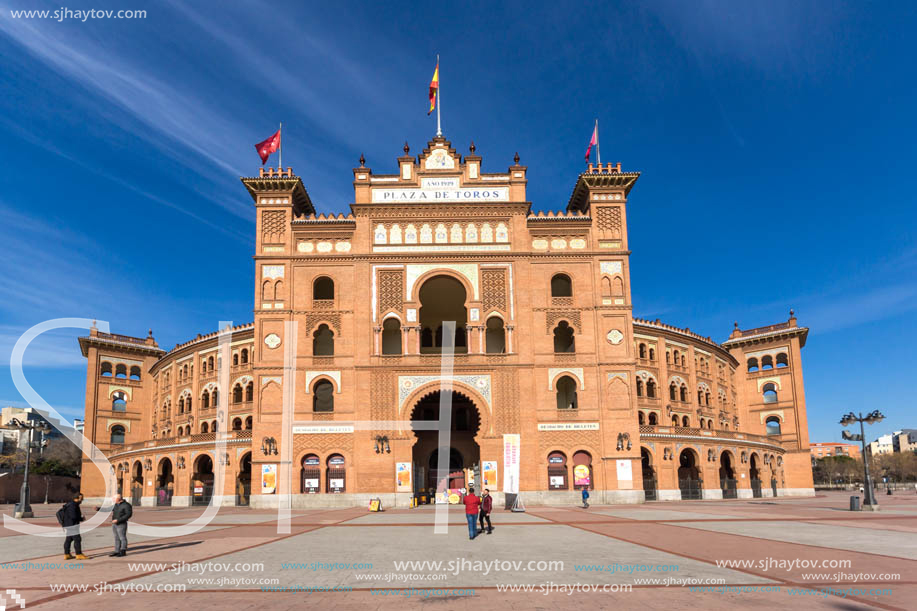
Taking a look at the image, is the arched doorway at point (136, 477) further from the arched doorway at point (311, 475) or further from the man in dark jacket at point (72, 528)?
the man in dark jacket at point (72, 528)

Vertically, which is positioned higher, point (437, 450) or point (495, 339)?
point (495, 339)

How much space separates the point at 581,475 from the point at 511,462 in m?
4.32

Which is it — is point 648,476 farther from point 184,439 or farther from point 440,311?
point 184,439

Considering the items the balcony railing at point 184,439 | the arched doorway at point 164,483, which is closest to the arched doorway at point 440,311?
the balcony railing at point 184,439

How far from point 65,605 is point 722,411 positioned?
61406mm

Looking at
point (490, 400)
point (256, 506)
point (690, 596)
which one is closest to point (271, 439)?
point (256, 506)

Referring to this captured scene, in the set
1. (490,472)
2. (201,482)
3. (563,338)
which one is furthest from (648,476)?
(201,482)

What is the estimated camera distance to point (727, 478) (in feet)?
182

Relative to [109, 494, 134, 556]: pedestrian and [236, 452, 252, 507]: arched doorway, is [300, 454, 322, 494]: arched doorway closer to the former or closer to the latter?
[236, 452, 252, 507]: arched doorway

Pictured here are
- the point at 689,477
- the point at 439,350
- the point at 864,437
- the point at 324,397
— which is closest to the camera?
the point at 864,437

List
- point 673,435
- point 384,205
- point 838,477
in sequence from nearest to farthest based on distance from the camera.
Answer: point 384,205, point 673,435, point 838,477

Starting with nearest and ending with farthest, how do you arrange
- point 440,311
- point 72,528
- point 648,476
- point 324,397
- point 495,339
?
1. point 72,528
2. point 495,339
3. point 324,397
4. point 648,476
5. point 440,311

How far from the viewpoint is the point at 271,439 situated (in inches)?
1582

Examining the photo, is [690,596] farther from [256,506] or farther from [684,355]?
[684,355]
